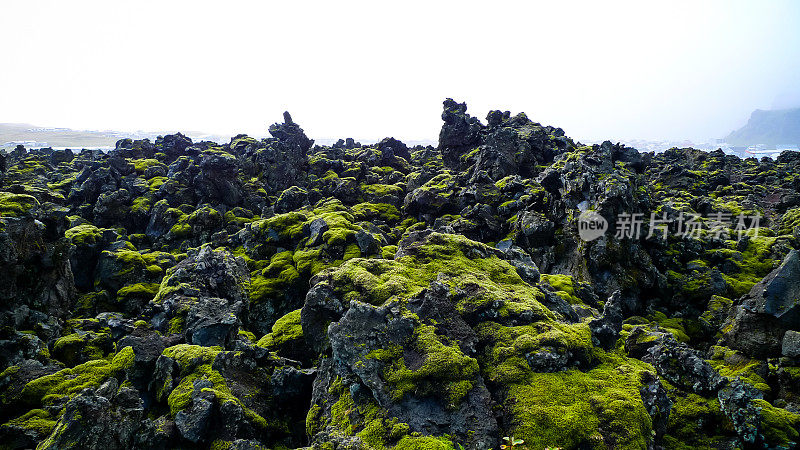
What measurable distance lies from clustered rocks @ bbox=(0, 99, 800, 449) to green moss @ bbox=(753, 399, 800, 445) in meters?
Answer: 0.05

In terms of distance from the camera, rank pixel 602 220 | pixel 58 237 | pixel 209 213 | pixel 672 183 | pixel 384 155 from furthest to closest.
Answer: pixel 384 155 < pixel 672 183 < pixel 209 213 < pixel 602 220 < pixel 58 237

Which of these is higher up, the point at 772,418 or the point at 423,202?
the point at 423,202

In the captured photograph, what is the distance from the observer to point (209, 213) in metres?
33.8

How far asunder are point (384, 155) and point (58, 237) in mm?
44963

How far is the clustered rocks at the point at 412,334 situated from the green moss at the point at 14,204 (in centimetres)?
9

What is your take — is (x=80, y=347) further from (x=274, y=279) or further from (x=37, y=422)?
(x=274, y=279)

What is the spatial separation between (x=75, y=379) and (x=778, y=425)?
796 inches

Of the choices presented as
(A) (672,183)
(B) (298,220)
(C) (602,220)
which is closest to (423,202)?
(B) (298,220)

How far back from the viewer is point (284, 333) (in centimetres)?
1452

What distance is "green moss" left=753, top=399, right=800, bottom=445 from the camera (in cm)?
988

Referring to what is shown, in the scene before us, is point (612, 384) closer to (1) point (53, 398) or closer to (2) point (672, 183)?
(1) point (53, 398)

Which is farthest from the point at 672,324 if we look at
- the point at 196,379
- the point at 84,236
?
the point at 84,236

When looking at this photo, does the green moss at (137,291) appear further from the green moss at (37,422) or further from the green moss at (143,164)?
the green moss at (143,164)

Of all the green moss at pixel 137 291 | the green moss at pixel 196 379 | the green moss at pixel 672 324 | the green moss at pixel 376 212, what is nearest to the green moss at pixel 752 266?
the green moss at pixel 672 324
